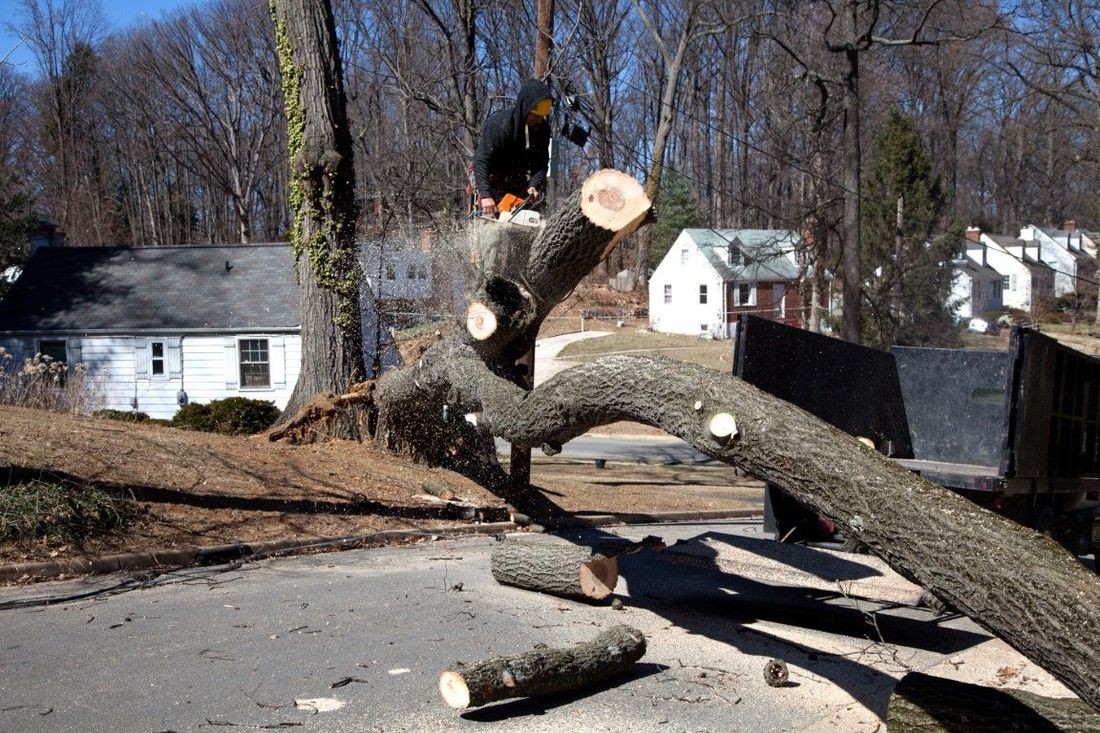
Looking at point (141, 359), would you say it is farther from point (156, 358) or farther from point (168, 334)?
point (168, 334)

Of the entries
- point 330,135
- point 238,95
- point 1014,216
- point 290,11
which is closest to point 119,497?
point 330,135

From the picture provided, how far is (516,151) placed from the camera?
10641 millimetres

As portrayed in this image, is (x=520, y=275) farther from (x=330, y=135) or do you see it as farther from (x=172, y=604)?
(x=330, y=135)

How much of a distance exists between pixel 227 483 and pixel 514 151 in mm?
4296

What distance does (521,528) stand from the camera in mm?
11086

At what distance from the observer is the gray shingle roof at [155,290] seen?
3008cm

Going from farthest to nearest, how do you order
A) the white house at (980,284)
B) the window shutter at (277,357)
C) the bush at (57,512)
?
the white house at (980,284), the window shutter at (277,357), the bush at (57,512)

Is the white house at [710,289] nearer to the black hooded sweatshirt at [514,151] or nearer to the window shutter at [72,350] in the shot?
the window shutter at [72,350]

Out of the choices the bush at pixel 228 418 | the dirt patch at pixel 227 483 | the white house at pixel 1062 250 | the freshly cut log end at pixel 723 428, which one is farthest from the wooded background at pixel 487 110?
the freshly cut log end at pixel 723 428

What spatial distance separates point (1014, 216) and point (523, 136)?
A: 6646cm

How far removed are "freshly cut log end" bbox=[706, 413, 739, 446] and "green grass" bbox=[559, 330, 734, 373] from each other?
2956cm

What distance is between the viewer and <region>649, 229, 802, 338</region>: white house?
4681 centimetres

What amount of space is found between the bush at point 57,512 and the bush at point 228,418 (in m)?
9.60

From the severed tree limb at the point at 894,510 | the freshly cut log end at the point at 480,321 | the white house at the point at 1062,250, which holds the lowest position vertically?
the severed tree limb at the point at 894,510
